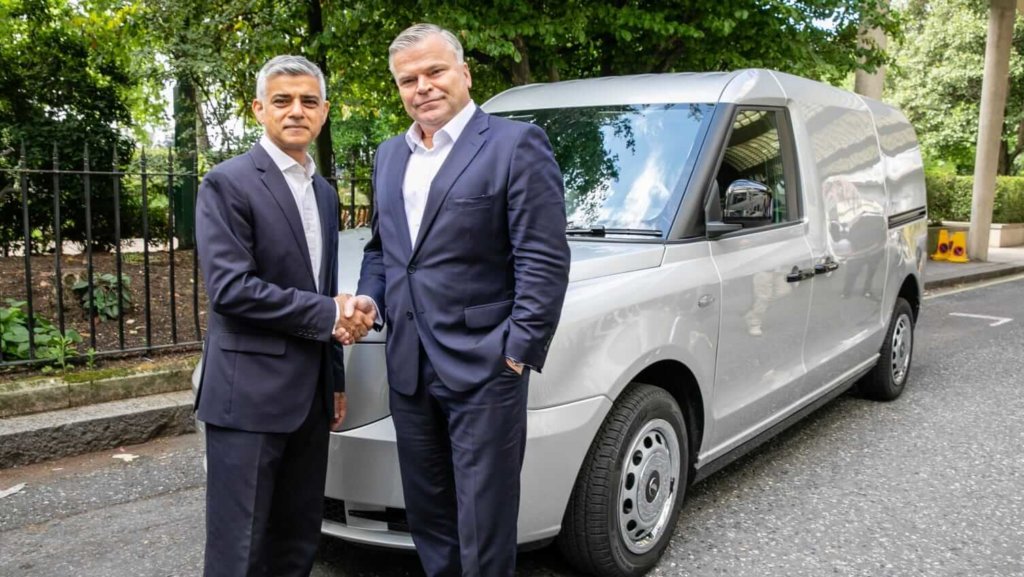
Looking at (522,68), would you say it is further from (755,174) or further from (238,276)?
(238,276)

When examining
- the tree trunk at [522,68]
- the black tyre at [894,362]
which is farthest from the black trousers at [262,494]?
the tree trunk at [522,68]

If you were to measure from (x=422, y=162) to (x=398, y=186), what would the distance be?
0.10 m

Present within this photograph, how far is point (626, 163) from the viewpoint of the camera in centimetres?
385

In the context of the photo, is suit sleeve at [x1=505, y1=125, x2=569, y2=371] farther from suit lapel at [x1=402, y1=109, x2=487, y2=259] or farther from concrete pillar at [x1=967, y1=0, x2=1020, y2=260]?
concrete pillar at [x1=967, y1=0, x2=1020, y2=260]

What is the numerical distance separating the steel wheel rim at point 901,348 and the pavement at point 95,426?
4.50 meters

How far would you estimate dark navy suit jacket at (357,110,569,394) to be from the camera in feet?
8.14

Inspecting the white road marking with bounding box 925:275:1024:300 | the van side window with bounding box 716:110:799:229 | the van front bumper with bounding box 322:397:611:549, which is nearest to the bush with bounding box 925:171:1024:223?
the white road marking with bounding box 925:275:1024:300

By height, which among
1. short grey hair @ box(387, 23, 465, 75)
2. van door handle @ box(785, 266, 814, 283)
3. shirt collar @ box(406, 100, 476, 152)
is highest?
short grey hair @ box(387, 23, 465, 75)

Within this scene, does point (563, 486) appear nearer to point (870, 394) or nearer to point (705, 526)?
point (705, 526)

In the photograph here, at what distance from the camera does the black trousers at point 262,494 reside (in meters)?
2.60

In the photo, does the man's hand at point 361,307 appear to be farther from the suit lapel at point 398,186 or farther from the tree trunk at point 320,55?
the tree trunk at point 320,55

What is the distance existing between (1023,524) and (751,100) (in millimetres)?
2269

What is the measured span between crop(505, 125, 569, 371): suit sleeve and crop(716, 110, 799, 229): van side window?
4.58 ft

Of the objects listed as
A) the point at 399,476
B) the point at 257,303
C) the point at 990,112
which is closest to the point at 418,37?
the point at 257,303
